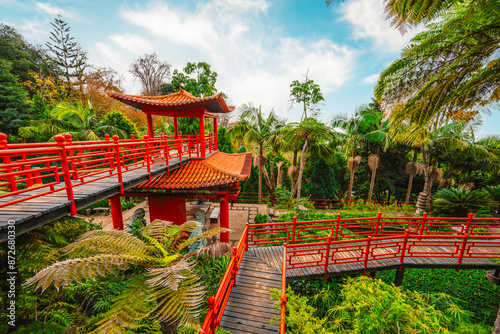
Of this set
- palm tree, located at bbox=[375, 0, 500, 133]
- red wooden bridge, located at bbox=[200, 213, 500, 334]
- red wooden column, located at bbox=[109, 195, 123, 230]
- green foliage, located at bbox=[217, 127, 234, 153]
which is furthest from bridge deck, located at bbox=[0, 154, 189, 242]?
green foliage, located at bbox=[217, 127, 234, 153]

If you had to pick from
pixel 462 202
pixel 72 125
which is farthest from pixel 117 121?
pixel 462 202

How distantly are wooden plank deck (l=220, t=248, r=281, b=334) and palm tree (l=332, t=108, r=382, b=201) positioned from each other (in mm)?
11723

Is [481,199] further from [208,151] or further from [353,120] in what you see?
[208,151]

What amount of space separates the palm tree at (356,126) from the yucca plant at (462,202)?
5296 mm

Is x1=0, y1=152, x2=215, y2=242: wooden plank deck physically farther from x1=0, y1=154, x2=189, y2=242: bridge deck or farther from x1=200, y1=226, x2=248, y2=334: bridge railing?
x1=200, y1=226, x2=248, y2=334: bridge railing

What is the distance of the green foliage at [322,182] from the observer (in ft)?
53.5

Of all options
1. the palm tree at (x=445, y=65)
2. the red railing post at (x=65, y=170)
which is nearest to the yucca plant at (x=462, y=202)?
the palm tree at (x=445, y=65)

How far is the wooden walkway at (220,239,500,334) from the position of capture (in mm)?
4352

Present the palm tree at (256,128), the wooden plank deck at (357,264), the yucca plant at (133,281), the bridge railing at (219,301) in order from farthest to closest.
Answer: the palm tree at (256,128) → the wooden plank deck at (357,264) → the bridge railing at (219,301) → the yucca plant at (133,281)

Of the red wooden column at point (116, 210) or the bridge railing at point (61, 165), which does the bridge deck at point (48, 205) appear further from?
the red wooden column at point (116, 210)

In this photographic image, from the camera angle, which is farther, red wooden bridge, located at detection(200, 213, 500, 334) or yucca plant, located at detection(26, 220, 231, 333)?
red wooden bridge, located at detection(200, 213, 500, 334)

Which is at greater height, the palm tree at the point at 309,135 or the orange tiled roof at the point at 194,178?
the palm tree at the point at 309,135

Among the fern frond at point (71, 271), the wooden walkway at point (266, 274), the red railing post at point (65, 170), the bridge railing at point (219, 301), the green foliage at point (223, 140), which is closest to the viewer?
the fern frond at point (71, 271)

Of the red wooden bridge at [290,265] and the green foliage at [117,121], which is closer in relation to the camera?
the red wooden bridge at [290,265]
